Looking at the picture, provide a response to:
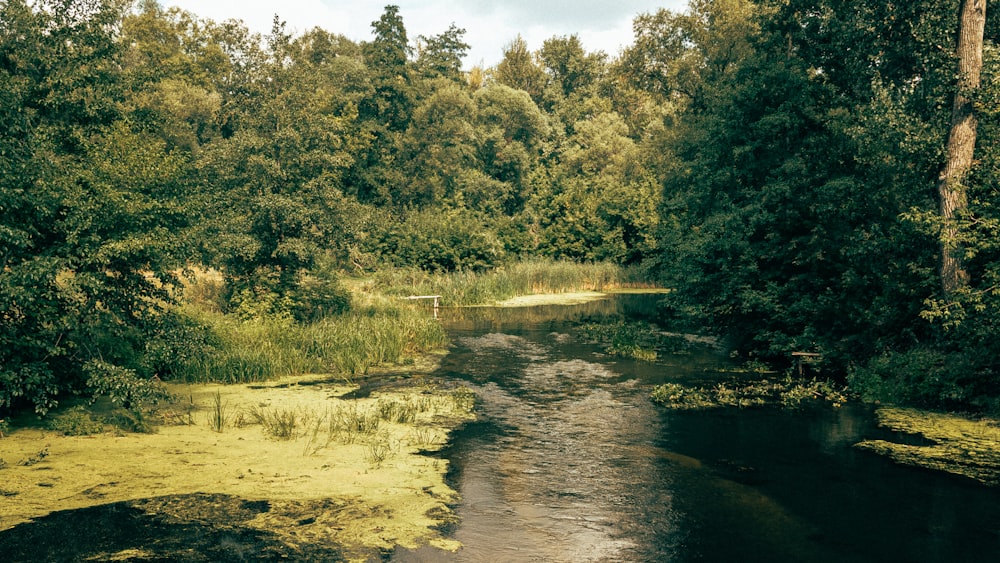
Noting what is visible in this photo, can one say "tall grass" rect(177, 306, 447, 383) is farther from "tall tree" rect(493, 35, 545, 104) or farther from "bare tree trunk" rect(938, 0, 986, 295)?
"tall tree" rect(493, 35, 545, 104)

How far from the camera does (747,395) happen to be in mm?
16516

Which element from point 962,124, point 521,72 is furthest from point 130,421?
point 521,72

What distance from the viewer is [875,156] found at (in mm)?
18000

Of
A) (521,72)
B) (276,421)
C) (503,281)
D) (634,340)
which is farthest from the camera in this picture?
(521,72)

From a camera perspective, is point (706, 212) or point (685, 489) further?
point (706, 212)

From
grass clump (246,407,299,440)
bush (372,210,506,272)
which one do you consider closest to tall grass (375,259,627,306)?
bush (372,210,506,272)

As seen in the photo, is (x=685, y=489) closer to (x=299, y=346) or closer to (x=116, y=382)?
(x=116, y=382)

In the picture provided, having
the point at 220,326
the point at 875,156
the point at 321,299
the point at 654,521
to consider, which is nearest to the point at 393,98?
the point at 321,299

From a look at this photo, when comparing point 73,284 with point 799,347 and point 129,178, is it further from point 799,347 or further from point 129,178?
point 799,347

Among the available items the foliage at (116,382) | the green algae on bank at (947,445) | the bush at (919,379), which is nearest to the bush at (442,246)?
the bush at (919,379)

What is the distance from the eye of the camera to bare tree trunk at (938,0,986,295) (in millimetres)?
15242

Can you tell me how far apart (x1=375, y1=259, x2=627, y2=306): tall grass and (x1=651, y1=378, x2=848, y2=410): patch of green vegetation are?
61.3 ft

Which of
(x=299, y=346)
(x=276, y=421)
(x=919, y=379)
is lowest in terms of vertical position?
(x=276, y=421)

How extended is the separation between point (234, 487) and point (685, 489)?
6495mm
